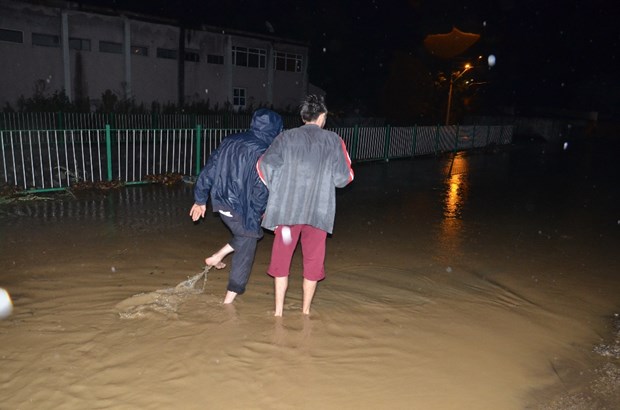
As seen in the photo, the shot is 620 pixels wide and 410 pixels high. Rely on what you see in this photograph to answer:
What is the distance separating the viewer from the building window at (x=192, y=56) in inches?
1137

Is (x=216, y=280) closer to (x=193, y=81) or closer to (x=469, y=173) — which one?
(x=469, y=173)

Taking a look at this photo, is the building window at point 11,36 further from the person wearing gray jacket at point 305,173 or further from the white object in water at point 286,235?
the white object in water at point 286,235

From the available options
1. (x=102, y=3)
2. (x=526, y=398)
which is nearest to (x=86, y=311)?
(x=526, y=398)

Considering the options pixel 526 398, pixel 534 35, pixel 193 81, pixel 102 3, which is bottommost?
pixel 526 398

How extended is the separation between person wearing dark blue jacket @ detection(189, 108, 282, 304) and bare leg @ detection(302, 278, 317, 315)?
1.80ft

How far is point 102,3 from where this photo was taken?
2539cm

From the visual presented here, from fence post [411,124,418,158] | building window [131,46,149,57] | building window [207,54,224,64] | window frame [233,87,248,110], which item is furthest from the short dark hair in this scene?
window frame [233,87,248,110]

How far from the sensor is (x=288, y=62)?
33.9 m

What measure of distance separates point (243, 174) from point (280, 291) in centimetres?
100

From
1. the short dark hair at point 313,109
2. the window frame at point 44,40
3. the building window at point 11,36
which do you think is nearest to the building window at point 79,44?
the window frame at point 44,40

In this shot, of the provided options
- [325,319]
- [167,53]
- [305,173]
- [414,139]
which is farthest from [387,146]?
[167,53]

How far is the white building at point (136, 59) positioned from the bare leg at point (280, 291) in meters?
23.8

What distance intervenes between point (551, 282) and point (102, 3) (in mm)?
26548

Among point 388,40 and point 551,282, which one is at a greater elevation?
point 388,40
